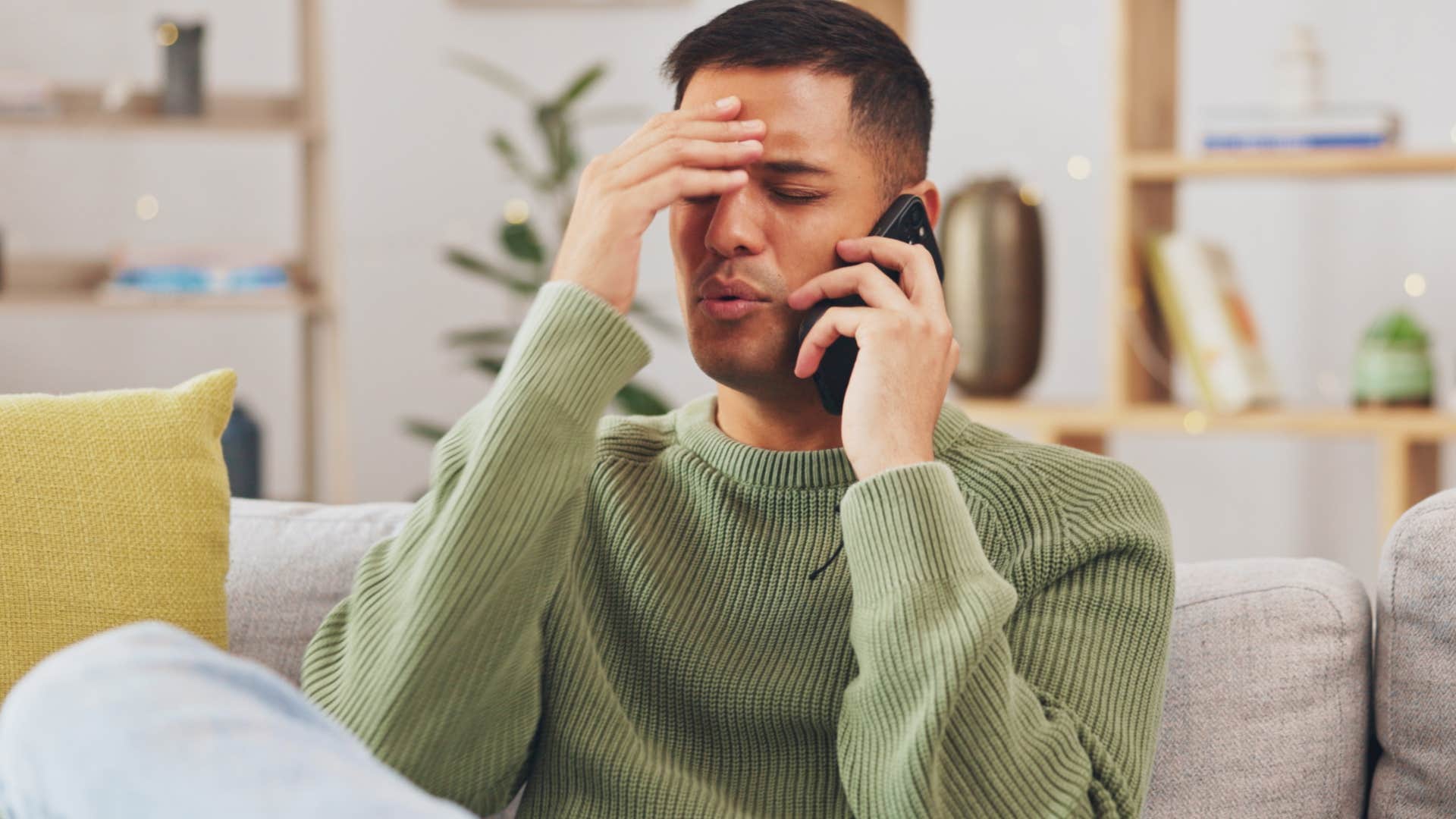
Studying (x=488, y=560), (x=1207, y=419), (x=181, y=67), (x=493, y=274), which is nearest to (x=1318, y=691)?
(x=488, y=560)

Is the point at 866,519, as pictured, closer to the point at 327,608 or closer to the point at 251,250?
the point at 327,608

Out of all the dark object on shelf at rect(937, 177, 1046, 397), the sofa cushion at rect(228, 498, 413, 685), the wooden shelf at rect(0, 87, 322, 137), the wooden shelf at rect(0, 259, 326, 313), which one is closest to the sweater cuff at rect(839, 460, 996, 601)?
the sofa cushion at rect(228, 498, 413, 685)

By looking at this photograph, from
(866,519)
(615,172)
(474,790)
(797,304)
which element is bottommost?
(474,790)

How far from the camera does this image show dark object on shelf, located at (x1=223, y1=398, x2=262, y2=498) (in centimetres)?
299

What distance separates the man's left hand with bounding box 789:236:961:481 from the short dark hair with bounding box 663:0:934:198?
0.31ft

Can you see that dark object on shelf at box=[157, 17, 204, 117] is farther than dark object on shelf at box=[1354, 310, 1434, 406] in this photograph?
Yes

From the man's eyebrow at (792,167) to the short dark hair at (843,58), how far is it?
55 mm

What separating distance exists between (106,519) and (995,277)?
1644 mm

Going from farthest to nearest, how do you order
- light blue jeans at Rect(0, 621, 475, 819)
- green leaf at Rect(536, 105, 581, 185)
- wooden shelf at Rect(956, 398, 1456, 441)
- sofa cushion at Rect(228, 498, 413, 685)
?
green leaf at Rect(536, 105, 581, 185), wooden shelf at Rect(956, 398, 1456, 441), sofa cushion at Rect(228, 498, 413, 685), light blue jeans at Rect(0, 621, 475, 819)

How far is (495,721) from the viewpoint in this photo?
113 centimetres

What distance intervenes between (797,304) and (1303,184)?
2.10 meters

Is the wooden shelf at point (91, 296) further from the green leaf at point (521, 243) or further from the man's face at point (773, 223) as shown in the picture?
the man's face at point (773, 223)

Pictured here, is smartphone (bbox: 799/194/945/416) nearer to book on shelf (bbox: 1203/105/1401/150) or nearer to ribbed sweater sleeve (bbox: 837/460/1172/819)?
ribbed sweater sleeve (bbox: 837/460/1172/819)

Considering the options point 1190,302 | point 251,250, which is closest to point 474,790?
point 1190,302
